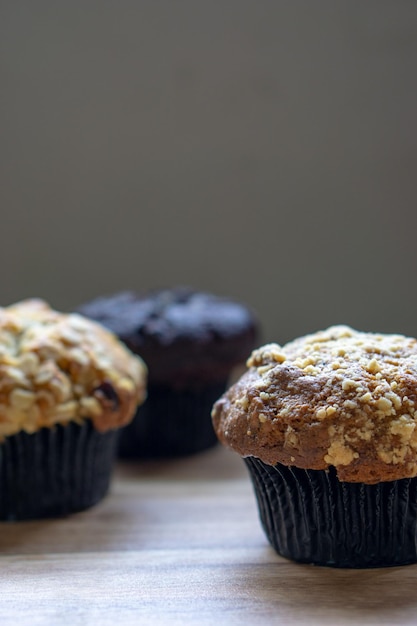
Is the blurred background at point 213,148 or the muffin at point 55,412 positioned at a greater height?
the blurred background at point 213,148

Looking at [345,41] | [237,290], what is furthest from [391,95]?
[237,290]

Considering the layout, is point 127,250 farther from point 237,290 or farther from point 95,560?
point 95,560

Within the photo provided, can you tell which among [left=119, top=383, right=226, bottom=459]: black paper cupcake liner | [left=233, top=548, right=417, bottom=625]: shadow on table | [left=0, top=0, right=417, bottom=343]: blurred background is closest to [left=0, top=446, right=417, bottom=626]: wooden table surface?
[left=233, top=548, right=417, bottom=625]: shadow on table

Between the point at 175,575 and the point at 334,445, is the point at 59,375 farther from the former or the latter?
the point at 334,445

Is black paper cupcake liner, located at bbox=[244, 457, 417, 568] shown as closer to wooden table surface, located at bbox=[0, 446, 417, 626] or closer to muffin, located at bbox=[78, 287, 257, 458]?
wooden table surface, located at bbox=[0, 446, 417, 626]

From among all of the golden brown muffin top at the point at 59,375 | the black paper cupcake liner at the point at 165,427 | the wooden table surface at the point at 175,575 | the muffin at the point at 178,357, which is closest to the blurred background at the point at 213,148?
Result: the muffin at the point at 178,357

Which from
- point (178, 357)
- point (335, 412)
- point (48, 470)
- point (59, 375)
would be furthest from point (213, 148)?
point (335, 412)

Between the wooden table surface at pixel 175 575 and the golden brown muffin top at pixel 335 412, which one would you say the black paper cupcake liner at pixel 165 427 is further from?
the golden brown muffin top at pixel 335 412
